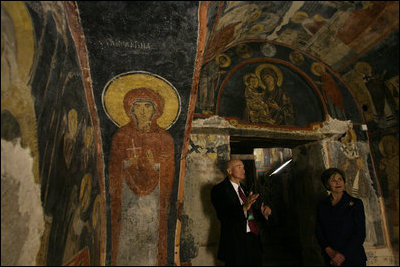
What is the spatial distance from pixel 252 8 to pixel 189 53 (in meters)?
1.70

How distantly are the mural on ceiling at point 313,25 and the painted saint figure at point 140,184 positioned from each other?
144cm

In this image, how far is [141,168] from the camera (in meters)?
2.96

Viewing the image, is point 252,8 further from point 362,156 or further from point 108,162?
point 362,156

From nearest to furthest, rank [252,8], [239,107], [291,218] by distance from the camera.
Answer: [252,8], [239,107], [291,218]

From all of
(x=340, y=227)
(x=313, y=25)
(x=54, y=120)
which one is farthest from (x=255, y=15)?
(x=54, y=120)

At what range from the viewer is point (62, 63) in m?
1.92

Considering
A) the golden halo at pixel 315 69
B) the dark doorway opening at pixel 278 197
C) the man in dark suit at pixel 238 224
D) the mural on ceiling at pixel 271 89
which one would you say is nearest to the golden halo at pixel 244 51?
the mural on ceiling at pixel 271 89

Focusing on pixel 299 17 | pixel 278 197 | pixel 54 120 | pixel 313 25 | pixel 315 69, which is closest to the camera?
pixel 54 120

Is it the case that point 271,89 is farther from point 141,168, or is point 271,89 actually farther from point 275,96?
point 141,168

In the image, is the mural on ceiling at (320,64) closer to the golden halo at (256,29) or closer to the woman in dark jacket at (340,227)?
the golden halo at (256,29)

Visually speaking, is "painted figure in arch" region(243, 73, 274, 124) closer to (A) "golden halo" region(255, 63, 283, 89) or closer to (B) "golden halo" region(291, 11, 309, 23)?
(A) "golden halo" region(255, 63, 283, 89)

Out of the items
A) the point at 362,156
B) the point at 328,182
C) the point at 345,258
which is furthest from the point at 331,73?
the point at 345,258

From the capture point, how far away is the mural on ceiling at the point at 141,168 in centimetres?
285

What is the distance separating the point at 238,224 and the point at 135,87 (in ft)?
6.19
